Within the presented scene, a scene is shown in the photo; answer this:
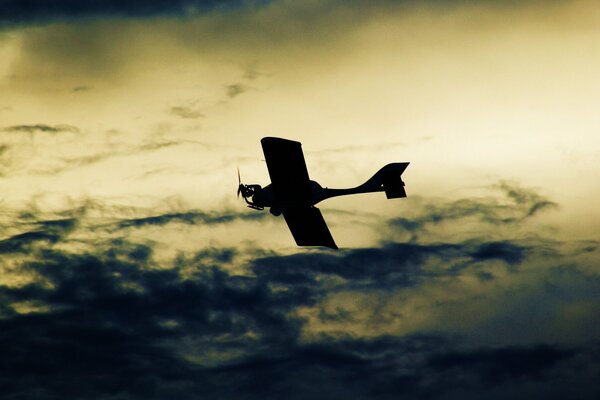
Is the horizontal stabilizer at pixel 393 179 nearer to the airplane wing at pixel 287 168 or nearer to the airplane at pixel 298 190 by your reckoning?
the airplane at pixel 298 190

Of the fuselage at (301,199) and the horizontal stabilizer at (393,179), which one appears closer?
the fuselage at (301,199)

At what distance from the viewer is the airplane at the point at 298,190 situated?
1665 inches

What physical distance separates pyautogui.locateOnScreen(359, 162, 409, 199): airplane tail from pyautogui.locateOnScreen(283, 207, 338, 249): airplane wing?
13.6 ft

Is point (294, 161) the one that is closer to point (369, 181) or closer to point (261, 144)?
point (261, 144)

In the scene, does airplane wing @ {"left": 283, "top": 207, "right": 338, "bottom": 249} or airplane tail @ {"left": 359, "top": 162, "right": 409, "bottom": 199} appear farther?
airplane wing @ {"left": 283, "top": 207, "right": 338, "bottom": 249}

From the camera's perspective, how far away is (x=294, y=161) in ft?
139

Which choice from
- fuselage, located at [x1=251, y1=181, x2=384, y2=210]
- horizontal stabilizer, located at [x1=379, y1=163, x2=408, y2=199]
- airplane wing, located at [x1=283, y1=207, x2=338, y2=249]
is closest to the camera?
fuselage, located at [x1=251, y1=181, x2=384, y2=210]

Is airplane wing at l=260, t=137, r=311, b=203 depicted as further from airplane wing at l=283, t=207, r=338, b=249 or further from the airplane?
airplane wing at l=283, t=207, r=338, b=249

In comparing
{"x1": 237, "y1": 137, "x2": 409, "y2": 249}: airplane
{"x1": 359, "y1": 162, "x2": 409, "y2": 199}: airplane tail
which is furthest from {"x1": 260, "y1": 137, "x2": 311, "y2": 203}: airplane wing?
{"x1": 359, "y1": 162, "x2": 409, "y2": 199}: airplane tail

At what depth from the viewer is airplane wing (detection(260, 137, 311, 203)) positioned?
4181 cm

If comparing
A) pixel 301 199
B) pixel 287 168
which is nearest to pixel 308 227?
pixel 301 199

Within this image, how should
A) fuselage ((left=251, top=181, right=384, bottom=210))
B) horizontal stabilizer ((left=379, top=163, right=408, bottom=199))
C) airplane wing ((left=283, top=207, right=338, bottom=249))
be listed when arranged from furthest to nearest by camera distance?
airplane wing ((left=283, top=207, right=338, bottom=249)) → horizontal stabilizer ((left=379, top=163, right=408, bottom=199)) → fuselage ((left=251, top=181, right=384, bottom=210))

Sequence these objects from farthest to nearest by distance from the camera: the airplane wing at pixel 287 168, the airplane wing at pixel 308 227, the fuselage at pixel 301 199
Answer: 1. the airplane wing at pixel 308 227
2. the fuselage at pixel 301 199
3. the airplane wing at pixel 287 168

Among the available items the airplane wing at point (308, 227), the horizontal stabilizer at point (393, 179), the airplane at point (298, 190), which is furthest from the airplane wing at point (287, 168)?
the horizontal stabilizer at point (393, 179)
